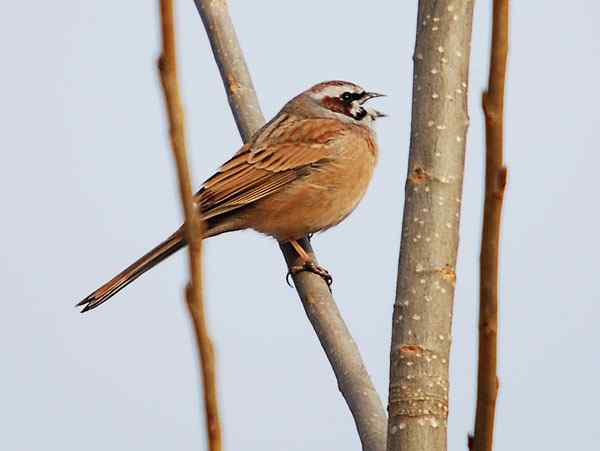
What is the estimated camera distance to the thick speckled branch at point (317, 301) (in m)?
3.54

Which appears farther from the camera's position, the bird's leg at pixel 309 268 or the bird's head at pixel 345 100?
the bird's head at pixel 345 100

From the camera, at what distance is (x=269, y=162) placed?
7062 mm

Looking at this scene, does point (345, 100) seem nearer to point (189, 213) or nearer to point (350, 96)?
point (350, 96)

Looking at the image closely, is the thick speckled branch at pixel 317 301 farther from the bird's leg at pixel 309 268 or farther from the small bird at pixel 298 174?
the small bird at pixel 298 174

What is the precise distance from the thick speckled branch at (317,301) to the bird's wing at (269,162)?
449mm

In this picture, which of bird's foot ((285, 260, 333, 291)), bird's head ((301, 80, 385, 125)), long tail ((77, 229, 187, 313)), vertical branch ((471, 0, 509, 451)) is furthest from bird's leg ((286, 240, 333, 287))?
vertical branch ((471, 0, 509, 451))

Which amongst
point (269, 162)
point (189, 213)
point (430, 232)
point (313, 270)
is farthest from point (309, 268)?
point (189, 213)

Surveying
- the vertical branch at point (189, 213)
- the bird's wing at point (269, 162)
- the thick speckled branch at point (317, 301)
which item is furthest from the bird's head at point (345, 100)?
the vertical branch at point (189, 213)

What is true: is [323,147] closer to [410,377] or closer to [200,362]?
[410,377]

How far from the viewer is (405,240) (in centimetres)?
280

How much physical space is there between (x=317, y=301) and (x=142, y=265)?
67.2 inches

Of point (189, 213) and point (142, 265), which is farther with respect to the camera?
point (142, 265)

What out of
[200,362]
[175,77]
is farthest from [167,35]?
[200,362]

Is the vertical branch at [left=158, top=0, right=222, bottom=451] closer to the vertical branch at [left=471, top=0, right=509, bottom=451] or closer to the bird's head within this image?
the vertical branch at [left=471, top=0, right=509, bottom=451]
